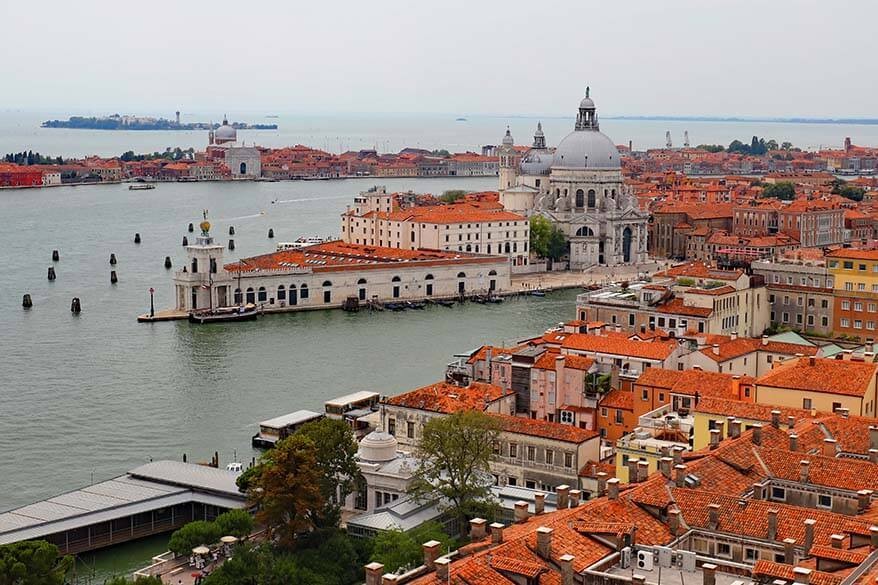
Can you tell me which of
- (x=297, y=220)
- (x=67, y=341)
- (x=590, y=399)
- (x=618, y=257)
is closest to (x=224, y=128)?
(x=297, y=220)

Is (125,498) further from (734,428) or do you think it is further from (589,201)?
(589,201)

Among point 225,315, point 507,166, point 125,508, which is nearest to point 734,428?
point 125,508

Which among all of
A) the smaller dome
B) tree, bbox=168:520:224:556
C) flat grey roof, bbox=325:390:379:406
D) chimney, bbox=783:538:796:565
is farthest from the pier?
chimney, bbox=783:538:796:565

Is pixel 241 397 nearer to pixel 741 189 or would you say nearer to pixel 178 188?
pixel 741 189

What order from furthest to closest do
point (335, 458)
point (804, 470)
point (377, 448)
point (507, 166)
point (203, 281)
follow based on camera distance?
point (507, 166) < point (203, 281) < point (377, 448) < point (335, 458) < point (804, 470)

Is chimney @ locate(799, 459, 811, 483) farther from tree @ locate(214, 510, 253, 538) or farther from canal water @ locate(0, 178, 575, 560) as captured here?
canal water @ locate(0, 178, 575, 560)

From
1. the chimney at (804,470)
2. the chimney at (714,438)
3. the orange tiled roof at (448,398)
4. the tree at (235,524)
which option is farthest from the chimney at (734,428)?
the tree at (235,524)

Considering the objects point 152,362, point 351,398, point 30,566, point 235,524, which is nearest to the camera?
point 30,566

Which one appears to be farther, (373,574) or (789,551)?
(789,551)

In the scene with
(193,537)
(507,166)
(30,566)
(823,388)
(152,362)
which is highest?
(507,166)
